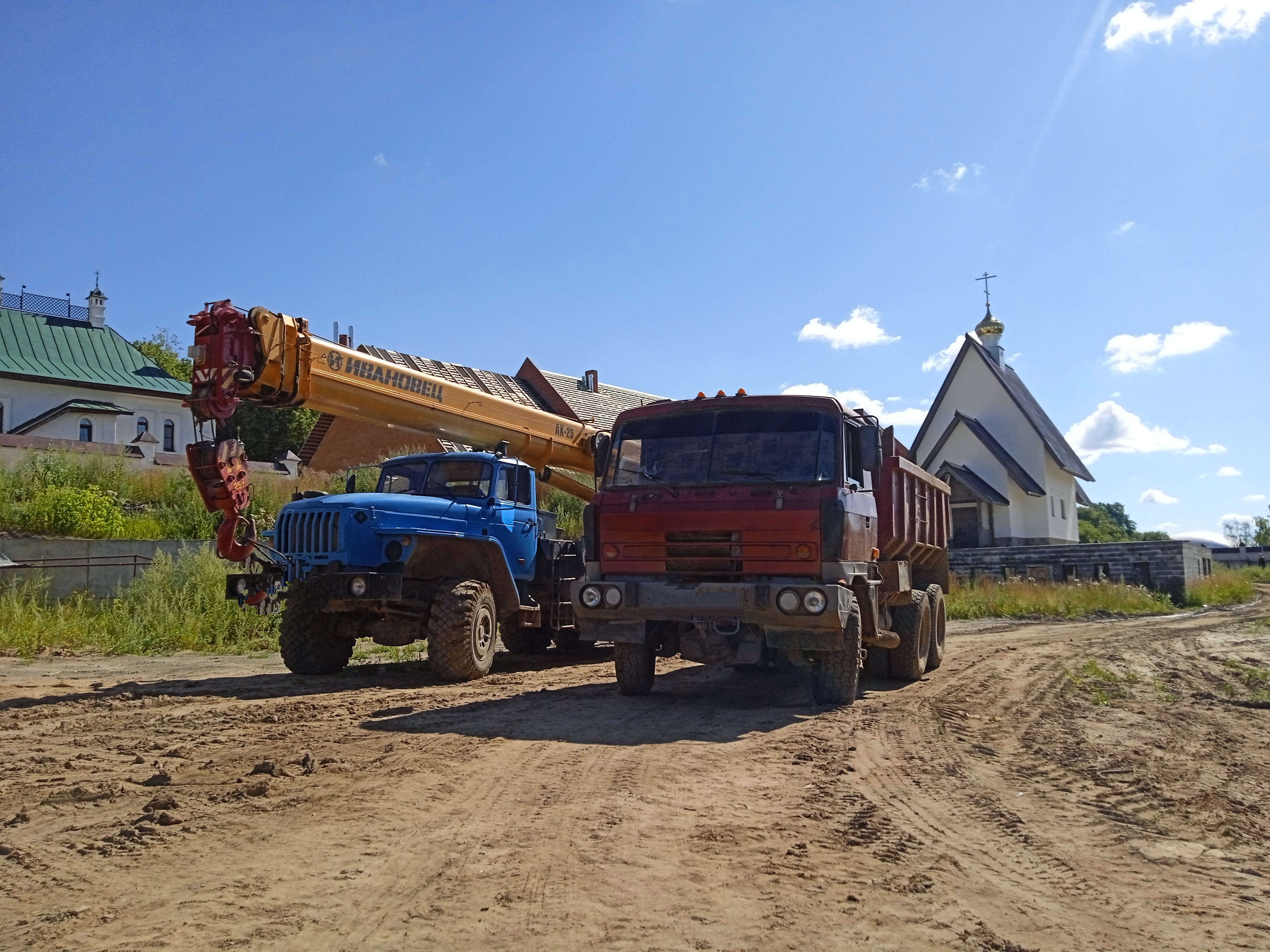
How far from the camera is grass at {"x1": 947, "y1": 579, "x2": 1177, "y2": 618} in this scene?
2388 centimetres

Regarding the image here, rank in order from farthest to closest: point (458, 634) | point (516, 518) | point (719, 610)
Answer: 1. point (516, 518)
2. point (458, 634)
3. point (719, 610)

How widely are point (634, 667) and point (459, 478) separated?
11.8 feet

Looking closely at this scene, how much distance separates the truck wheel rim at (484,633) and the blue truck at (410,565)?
18 millimetres

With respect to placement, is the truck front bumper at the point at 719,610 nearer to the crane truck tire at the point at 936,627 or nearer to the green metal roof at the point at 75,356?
the crane truck tire at the point at 936,627

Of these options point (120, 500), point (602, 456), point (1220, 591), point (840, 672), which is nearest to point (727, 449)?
point (602, 456)

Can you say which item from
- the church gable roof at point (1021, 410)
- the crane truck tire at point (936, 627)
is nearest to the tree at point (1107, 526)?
the church gable roof at point (1021, 410)

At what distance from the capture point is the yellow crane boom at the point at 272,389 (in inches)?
363

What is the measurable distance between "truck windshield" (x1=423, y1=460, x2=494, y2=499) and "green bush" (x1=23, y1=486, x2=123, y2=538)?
36.9 feet

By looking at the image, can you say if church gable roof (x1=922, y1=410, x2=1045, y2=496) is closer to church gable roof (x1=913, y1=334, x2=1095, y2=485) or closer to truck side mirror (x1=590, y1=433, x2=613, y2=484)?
church gable roof (x1=913, y1=334, x2=1095, y2=485)

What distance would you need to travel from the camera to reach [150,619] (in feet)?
46.1

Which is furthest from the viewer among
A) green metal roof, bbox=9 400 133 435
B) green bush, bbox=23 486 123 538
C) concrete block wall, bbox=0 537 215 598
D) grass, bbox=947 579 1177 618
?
green metal roof, bbox=9 400 133 435

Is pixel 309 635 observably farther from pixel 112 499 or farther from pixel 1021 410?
pixel 1021 410

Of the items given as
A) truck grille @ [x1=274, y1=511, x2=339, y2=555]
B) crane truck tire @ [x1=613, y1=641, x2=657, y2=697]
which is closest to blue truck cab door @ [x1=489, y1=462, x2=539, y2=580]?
truck grille @ [x1=274, y1=511, x2=339, y2=555]

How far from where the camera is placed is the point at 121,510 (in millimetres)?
21125
